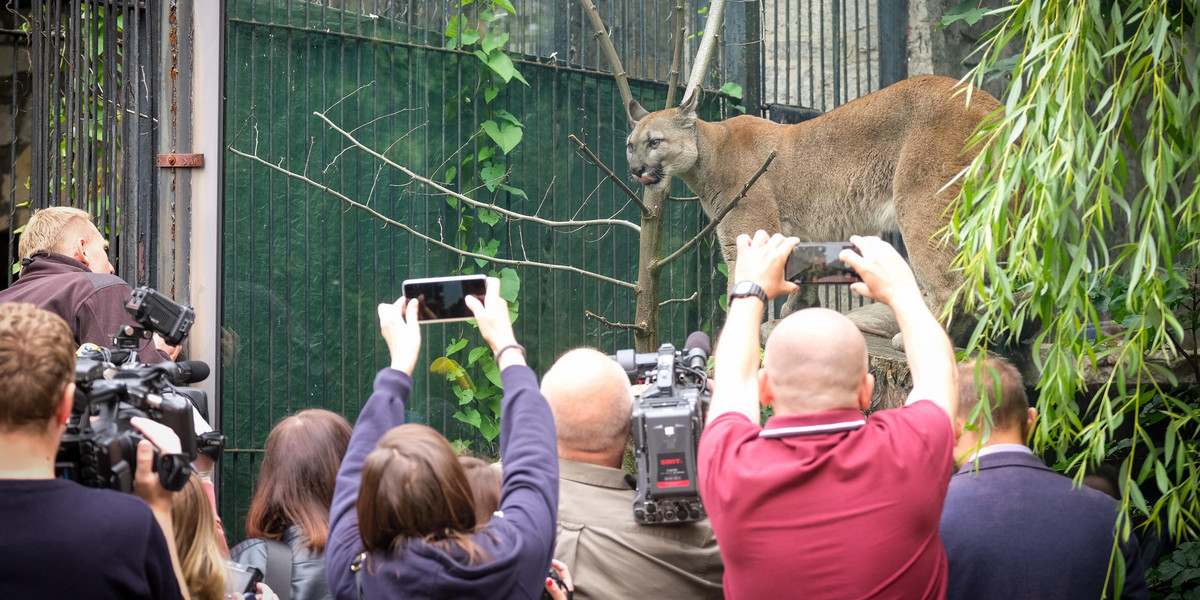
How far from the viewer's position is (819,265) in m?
2.85

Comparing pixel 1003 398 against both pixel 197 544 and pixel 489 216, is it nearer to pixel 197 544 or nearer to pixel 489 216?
pixel 197 544

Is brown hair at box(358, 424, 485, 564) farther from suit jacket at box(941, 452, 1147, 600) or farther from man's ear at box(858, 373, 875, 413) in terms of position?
suit jacket at box(941, 452, 1147, 600)

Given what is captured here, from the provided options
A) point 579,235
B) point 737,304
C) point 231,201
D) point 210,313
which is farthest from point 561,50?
point 737,304

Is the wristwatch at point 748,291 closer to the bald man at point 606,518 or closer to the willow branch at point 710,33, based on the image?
the bald man at point 606,518

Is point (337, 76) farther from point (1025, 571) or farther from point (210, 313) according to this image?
point (1025, 571)

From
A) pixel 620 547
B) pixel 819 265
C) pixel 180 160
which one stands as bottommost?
pixel 620 547

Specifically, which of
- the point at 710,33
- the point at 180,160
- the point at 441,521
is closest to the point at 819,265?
the point at 441,521

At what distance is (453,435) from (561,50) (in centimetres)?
252

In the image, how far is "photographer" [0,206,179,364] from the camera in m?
4.93

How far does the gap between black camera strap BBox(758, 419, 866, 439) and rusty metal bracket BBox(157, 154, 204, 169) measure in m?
3.71

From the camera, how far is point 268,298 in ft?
19.7

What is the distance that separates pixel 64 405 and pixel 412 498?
2.44 feet

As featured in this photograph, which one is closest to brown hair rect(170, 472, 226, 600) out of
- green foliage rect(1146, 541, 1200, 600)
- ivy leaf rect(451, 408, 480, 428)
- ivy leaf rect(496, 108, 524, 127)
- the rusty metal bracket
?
the rusty metal bracket

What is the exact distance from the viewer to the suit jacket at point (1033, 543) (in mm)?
2883
